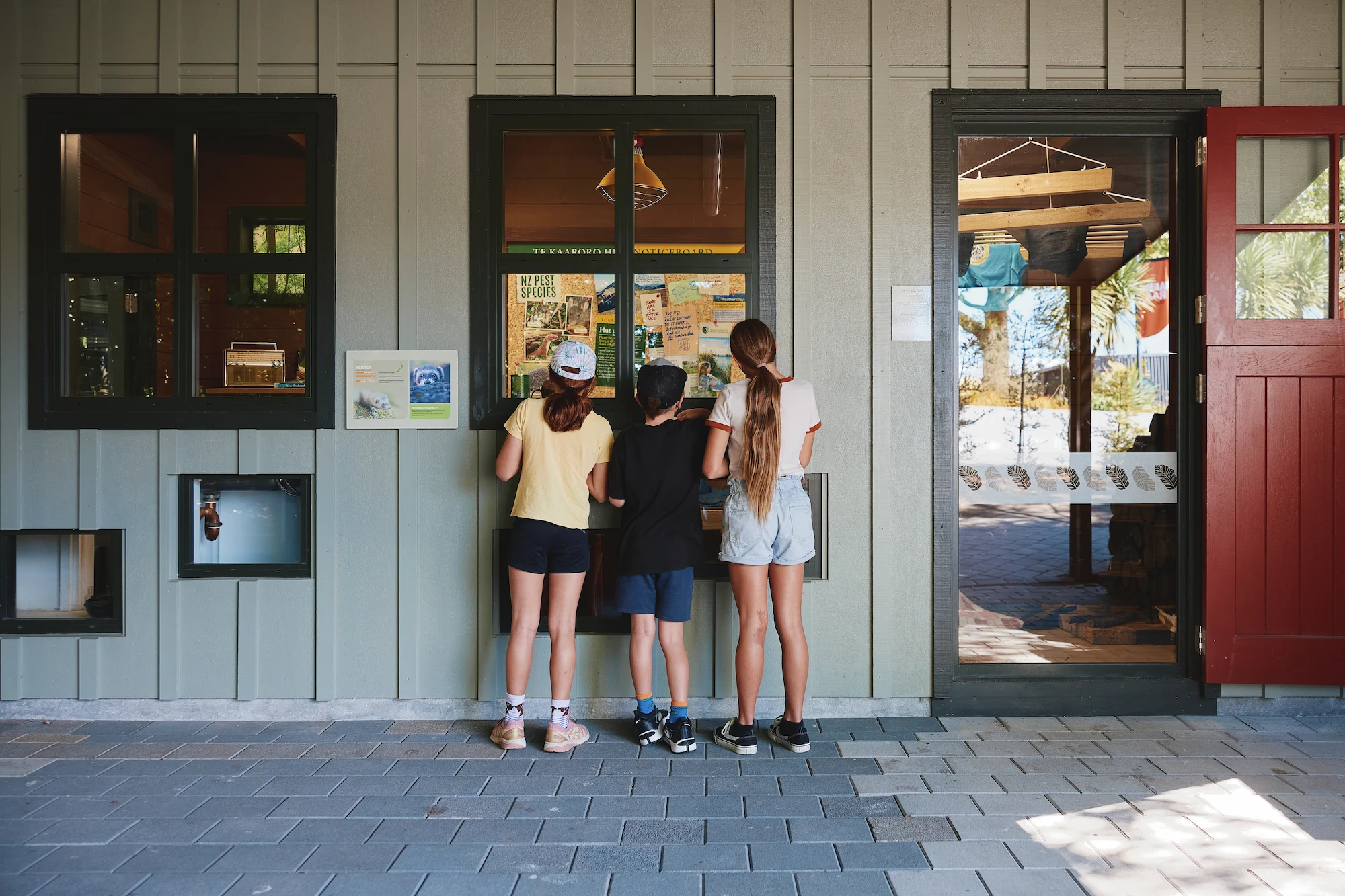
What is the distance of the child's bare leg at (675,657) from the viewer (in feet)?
12.1

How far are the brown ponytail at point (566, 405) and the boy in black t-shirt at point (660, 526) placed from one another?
0.22 m

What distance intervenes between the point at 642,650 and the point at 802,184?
2.35 m

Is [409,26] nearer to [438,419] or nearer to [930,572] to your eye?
[438,419]

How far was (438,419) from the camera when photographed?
4.09 meters

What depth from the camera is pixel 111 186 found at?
4168mm

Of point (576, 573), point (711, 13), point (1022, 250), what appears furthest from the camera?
point (1022, 250)

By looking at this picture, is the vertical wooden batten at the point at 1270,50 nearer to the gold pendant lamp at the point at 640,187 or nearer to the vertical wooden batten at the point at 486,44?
the gold pendant lamp at the point at 640,187

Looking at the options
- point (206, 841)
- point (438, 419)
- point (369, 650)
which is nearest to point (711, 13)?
point (438, 419)

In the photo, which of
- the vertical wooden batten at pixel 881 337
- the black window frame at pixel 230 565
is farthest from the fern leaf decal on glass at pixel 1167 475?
the black window frame at pixel 230 565

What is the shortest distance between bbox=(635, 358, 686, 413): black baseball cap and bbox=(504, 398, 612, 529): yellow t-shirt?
0.93ft

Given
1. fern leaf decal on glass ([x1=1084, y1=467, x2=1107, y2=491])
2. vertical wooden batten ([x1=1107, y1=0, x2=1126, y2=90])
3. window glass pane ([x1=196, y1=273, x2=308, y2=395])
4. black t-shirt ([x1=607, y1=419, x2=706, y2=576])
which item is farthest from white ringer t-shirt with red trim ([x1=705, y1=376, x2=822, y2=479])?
vertical wooden batten ([x1=1107, y1=0, x2=1126, y2=90])

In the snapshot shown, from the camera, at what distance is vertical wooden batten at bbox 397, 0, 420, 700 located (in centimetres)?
410

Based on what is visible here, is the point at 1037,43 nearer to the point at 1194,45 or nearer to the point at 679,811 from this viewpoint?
the point at 1194,45

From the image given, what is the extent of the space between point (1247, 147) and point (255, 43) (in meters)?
4.90
